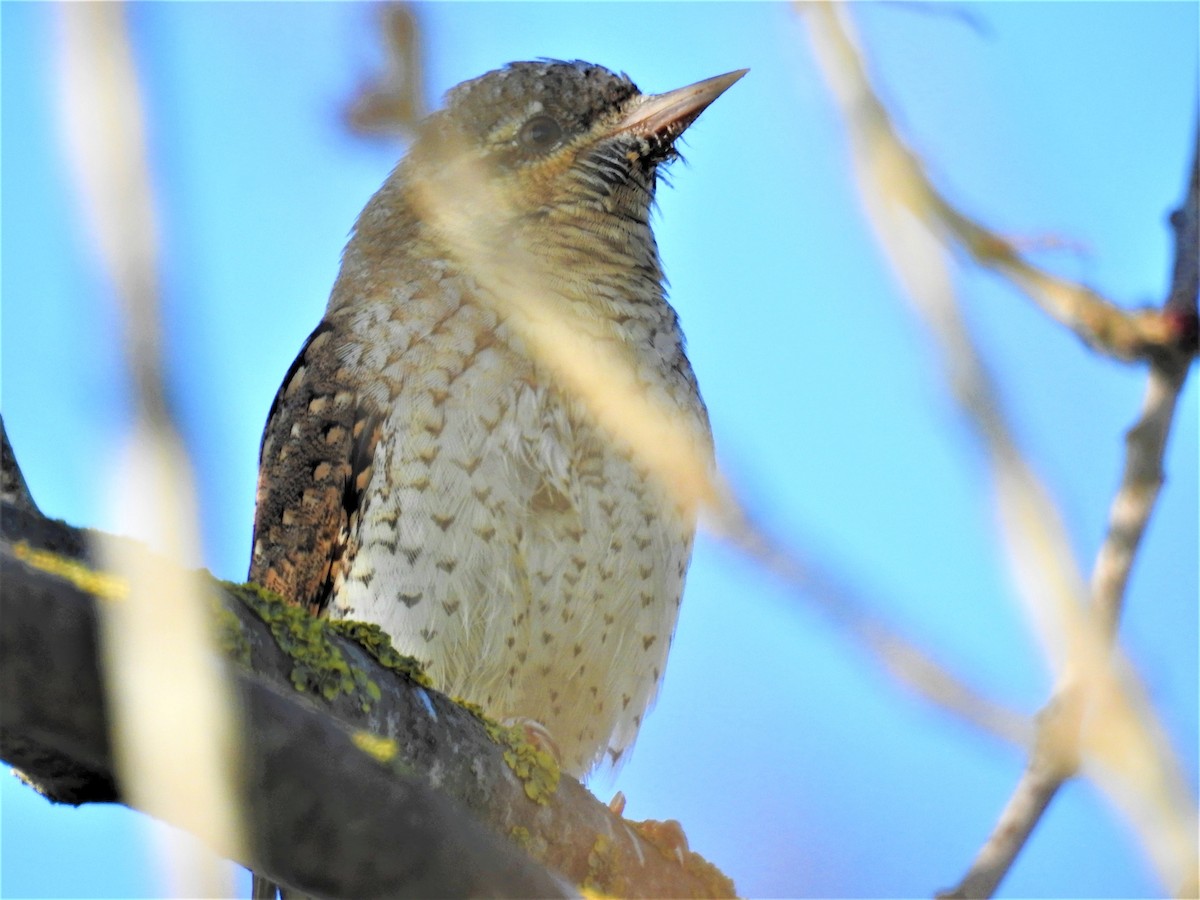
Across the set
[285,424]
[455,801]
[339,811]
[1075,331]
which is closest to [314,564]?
[285,424]

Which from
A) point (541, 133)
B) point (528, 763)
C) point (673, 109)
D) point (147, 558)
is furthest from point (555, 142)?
point (147, 558)

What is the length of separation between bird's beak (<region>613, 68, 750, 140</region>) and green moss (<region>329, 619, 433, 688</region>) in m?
3.05

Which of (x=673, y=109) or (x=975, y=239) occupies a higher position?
(x=673, y=109)

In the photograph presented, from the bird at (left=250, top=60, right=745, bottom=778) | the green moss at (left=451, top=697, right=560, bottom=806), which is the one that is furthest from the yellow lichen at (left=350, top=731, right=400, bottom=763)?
the bird at (left=250, top=60, right=745, bottom=778)

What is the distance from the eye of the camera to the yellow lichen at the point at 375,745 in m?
2.46

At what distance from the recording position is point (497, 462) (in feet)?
14.5

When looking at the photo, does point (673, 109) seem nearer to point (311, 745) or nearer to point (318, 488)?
point (318, 488)

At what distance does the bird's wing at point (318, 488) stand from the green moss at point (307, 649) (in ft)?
6.25

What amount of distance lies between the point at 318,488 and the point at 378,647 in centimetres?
184

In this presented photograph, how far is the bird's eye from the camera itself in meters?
5.55

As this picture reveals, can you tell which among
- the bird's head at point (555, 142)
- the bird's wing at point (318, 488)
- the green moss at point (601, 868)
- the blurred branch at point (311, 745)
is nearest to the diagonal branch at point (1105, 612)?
the blurred branch at point (311, 745)

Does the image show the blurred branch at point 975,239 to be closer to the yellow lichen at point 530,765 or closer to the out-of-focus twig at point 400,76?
the out-of-focus twig at point 400,76

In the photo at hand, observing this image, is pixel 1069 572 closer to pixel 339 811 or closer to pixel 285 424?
pixel 339 811

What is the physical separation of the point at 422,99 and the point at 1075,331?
108 cm
